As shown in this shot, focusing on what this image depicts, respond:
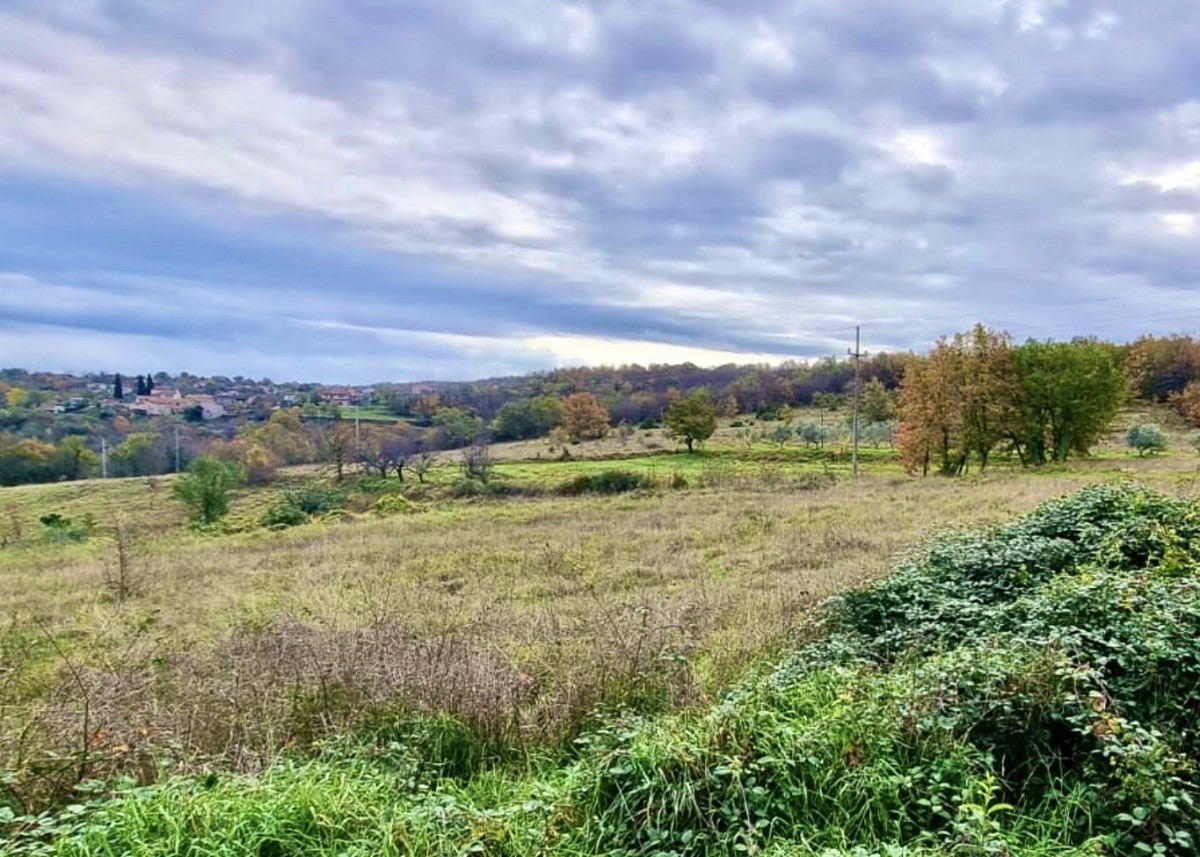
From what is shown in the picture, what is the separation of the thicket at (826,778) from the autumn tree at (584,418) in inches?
2335

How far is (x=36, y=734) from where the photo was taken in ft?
11.7

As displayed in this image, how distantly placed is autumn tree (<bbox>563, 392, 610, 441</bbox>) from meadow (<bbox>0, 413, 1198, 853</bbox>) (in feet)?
134

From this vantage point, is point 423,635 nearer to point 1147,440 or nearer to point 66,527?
point 66,527

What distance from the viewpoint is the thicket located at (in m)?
2.61

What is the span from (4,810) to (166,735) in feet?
3.78

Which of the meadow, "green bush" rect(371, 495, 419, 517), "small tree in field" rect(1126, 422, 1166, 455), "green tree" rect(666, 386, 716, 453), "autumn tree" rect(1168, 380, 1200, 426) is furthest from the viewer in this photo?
"green tree" rect(666, 386, 716, 453)

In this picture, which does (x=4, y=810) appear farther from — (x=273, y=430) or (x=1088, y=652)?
(x=273, y=430)

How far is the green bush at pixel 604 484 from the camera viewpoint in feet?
113

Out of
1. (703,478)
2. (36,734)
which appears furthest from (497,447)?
(36,734)

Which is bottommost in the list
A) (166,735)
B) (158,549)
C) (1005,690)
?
(158,549)

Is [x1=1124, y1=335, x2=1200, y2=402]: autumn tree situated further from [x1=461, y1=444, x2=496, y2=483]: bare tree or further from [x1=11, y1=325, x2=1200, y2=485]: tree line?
[x1=461, y1=444, x2=496, y2=483]: bare tree

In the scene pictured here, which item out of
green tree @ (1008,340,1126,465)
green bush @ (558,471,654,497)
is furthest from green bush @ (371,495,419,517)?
green tree @ (1008,340,1126,465)

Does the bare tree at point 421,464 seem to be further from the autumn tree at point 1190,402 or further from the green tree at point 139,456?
the autumn tree at point 1190,402

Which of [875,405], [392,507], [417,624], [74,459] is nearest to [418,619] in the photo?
[417,624]
